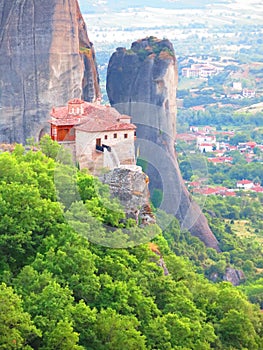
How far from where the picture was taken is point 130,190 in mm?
32531

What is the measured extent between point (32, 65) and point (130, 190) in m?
22.1

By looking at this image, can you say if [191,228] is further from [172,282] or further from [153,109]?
[172,282]

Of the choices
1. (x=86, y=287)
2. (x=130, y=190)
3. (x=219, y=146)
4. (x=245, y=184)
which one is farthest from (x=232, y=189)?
(x=86, y=287)

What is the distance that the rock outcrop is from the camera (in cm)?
3253

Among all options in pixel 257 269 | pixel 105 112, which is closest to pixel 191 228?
pixel 257 269

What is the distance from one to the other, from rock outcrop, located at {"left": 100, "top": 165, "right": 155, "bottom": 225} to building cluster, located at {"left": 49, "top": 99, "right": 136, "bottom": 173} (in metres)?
2.61

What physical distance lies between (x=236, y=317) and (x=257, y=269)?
27.5m

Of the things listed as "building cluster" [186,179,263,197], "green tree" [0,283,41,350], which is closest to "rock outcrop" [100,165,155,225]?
"green tree" [0,283,41,350]

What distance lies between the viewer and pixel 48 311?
2706 cm

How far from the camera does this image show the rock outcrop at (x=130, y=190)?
3253 cm

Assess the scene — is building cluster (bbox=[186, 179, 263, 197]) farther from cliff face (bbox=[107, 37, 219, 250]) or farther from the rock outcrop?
the rock outcrop

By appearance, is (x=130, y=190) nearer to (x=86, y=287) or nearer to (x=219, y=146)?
(x=86, y=287)

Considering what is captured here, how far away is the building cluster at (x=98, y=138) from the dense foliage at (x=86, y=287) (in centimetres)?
222

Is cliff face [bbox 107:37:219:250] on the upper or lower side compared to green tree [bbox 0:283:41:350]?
lower
